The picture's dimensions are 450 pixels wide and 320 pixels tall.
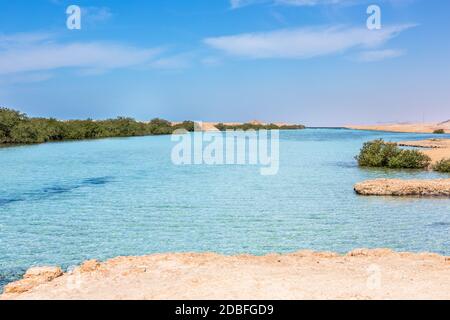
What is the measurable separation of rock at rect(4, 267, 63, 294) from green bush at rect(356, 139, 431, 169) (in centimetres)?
3455

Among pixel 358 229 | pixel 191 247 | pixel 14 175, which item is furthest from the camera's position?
pixel 14 175

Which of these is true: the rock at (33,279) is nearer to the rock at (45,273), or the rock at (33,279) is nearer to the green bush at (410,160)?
the rock at (45,273)

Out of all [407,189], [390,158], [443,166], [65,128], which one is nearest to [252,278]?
[407,189]

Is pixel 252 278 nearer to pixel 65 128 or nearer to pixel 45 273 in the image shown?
pixel 45 273

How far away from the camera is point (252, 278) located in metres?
10.4

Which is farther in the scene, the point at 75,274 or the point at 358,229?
the point at 358,229

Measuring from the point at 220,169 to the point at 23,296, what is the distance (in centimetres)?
3322

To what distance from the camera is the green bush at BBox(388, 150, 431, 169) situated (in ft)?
133

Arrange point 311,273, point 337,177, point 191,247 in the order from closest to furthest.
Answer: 1. point 311,273
2. point 191,247
3. point 337,177

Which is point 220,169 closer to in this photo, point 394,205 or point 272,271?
point 394,205

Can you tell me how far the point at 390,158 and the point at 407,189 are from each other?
1609 centimetres

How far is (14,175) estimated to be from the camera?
38.6 metres

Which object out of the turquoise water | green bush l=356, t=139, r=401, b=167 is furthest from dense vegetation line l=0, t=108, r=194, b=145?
green bush l=356, t=139, r=401, b=167
